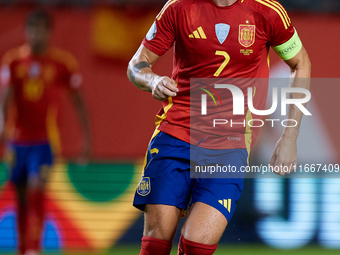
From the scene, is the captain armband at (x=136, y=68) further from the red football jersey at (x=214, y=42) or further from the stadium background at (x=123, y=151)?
the stadium background at (x=123, y=151)

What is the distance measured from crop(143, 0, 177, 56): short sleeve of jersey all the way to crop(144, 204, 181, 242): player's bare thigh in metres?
0.93

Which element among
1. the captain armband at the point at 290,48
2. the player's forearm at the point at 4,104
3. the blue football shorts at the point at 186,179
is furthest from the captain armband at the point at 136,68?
the player's forearm at the point at 4,104

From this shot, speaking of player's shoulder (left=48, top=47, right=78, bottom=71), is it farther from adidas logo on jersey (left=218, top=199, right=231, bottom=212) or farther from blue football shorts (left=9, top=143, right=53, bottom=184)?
adidas logo on jersey (left=218, top=199, right=231, bottom=212)

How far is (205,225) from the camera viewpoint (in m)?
2.97

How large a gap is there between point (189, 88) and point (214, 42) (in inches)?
12.3

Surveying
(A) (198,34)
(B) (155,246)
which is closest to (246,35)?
(A) (198,34)

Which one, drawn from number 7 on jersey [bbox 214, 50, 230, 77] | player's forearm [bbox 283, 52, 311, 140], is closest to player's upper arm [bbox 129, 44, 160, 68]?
number 7 on jersey [bbox 214, 50, 230, 77]

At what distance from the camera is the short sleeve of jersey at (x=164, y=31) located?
3195 mm

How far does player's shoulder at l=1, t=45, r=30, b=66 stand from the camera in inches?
237

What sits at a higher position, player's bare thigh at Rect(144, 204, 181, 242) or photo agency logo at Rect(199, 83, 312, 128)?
photo agency logo at Rect(199, 83, 312, 128)

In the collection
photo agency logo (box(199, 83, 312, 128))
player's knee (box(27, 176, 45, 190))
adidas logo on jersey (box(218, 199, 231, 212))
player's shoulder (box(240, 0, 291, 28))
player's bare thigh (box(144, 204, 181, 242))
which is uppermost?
player's shoulder (box(240, 0, 291, 28))

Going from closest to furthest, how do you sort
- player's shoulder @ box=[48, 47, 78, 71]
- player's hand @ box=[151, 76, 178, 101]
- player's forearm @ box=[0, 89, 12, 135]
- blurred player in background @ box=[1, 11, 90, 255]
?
player's hand @ box=[151, 76, 178, 101], blurred player in background @ box=[1, 11, 90, 255], player's forearm @ box=[0, 89, 12, 135], player's shoulder @ box=[48, 47, 78, 71]

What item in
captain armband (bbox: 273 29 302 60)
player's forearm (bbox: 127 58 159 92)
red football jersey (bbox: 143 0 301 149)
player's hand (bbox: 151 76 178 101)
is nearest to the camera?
player's hand (bbox: 151 76 178 101)

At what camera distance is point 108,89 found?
6395 mm
